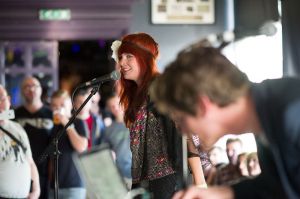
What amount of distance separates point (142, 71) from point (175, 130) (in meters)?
0.38

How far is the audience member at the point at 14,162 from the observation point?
4512mm

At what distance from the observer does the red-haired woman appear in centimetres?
319

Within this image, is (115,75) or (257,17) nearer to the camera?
(115,75)

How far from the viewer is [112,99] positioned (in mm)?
6402

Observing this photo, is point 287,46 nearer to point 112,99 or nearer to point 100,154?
point 112,99

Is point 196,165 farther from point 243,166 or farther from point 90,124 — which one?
point 90,124

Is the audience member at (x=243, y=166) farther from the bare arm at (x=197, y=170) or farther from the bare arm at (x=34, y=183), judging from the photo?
the bare arm at (x=34, y=183)

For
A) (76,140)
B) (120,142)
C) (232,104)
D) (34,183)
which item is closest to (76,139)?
(76,140)

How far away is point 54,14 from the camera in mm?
7781

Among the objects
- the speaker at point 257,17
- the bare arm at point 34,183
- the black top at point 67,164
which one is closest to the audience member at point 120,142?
the black top at point 67,164

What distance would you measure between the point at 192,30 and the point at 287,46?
347cm

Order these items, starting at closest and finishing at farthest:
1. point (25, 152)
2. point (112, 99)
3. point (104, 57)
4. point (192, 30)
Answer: point (25, 152)
point (112, 99)
point (192, 30)
point (104, 57)

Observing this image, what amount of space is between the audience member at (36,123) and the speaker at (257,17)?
178 cm

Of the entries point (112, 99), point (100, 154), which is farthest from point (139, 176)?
point (112, 99)
